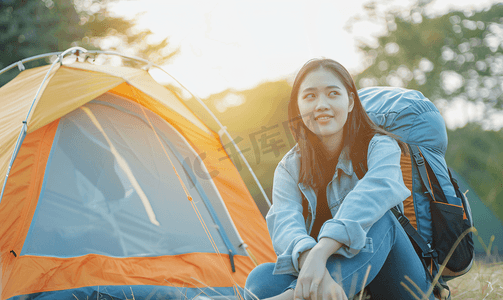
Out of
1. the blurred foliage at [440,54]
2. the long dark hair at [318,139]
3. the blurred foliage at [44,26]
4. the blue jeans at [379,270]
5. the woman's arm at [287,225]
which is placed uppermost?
the blurred foliage at [44,26]

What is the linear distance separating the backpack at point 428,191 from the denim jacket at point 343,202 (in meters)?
0.08

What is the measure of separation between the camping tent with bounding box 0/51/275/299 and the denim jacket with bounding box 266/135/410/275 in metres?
0.57

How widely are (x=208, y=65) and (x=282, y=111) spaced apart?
201 centimetres

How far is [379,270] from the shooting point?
35.0 inches

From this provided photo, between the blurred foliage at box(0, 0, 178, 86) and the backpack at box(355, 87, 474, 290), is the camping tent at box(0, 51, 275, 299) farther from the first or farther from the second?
the blurred foliage at box(0, 0, 178, 86)

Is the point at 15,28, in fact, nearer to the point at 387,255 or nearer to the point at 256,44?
the point at 256,44

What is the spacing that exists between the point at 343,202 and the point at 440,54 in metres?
9.40

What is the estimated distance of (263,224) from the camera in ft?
6.92

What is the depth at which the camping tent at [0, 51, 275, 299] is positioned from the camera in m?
1.58

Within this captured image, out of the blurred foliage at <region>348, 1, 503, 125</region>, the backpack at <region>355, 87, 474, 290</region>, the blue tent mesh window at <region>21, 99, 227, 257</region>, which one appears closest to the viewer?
the backpack at <region>355, 87, 474, 290</region>

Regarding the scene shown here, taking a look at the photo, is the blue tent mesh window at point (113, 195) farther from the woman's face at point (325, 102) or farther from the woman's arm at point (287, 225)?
the woman's face at point (325, 102)

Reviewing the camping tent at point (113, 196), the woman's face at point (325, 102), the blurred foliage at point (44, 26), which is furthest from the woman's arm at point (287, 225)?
the blurred foliage at point (44, 26)

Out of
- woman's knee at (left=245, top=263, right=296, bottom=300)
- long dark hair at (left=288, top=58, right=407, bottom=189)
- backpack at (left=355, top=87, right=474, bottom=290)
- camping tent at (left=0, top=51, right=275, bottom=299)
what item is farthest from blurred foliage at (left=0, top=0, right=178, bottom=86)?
woman's knee at (left=245, top=263, right=296, bottom=300)

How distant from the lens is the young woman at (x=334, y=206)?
81 centimetres
